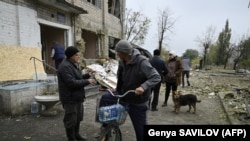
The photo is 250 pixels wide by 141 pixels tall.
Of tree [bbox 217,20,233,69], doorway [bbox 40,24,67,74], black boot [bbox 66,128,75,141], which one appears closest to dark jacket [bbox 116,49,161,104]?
black boot [bbox 66,128,75,141]

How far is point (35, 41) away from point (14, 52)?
1650mm

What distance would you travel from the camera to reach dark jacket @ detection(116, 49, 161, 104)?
319 centimetres

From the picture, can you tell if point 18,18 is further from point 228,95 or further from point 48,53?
point 228,95

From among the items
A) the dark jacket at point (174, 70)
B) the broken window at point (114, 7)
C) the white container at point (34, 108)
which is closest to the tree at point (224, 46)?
the broken window at point (114, 7)

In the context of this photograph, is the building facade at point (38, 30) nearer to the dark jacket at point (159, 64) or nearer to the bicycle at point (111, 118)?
the dark jacket at point (159, 64)

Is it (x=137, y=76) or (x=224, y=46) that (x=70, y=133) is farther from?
(x=224, y=46)

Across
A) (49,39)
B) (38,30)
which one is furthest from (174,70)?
(49,39)

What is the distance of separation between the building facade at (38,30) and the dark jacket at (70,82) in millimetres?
4301

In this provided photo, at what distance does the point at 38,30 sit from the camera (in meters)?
9.62

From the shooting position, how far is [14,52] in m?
7.89

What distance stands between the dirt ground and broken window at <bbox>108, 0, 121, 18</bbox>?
12.2 meters

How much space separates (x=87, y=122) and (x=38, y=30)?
5.63 metres

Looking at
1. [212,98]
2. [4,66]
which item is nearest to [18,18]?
[4,66]

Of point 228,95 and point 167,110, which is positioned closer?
point 167,110
